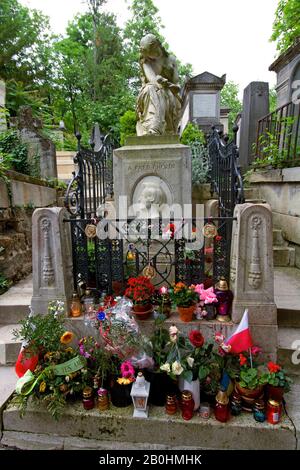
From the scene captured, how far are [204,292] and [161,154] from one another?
227 centimetres

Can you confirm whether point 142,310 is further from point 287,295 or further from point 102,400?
point 287,295

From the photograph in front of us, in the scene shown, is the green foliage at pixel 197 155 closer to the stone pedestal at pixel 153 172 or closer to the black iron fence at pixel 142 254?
the stone pedestal at pixel 153 172

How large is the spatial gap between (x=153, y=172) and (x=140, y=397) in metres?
2.93

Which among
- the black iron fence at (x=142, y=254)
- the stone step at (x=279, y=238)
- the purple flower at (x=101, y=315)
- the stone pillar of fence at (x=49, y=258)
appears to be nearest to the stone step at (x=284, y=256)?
the stone step at (x=279, y=238)

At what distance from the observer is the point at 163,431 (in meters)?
2.00

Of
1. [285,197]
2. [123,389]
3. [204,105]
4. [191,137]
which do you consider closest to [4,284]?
[123,389]

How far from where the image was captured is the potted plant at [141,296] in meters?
2.39

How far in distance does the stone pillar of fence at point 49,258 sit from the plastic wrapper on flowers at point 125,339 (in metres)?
0.54

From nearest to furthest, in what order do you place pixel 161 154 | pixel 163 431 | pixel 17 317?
pixel 163 431 < pixel 17 317 < pixel 161 154

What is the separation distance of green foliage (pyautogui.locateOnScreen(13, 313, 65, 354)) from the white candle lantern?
2.60ft

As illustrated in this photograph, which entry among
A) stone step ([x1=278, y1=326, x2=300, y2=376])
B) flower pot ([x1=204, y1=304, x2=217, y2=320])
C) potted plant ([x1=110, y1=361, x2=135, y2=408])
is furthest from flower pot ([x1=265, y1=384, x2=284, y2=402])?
potted plant ([x1=110, y1=361, x2=135, y2=408])

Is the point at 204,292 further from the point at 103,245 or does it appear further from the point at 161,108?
the point at 161,108

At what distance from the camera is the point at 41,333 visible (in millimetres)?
2211

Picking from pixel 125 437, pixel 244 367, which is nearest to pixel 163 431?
pixel 125 437
